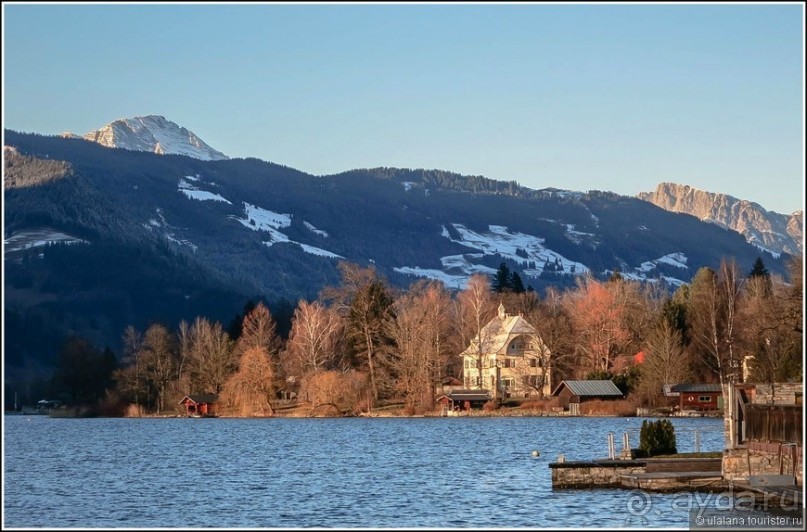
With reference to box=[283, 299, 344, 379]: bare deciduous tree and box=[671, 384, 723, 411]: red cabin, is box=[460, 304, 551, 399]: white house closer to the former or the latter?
box=[283, 299, 344, 379]: bare deciduous tree

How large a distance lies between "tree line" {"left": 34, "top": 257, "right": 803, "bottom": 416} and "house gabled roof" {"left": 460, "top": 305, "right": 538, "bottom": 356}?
139cm

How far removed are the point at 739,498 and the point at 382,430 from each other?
58.4 meters

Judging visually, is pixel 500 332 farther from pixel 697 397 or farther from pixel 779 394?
pixel 779 394

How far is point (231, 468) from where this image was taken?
6334 centimetres

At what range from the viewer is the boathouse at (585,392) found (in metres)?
118

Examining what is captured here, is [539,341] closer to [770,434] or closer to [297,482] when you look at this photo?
[297,482]

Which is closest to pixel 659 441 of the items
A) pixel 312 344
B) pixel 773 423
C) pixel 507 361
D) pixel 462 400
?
pixel 773 423

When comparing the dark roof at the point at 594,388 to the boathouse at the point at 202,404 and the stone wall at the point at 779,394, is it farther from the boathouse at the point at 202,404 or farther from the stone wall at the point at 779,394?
the stone wall at the point at 779,394

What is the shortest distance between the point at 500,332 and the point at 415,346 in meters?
20.5

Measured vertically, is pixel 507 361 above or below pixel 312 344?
below

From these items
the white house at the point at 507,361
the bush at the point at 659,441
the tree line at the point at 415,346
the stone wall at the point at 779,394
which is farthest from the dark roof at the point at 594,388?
the stone wall at the point at 779,394

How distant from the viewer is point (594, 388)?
119062mm

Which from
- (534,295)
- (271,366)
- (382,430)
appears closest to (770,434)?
(382,430)

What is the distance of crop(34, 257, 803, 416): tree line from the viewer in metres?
120
